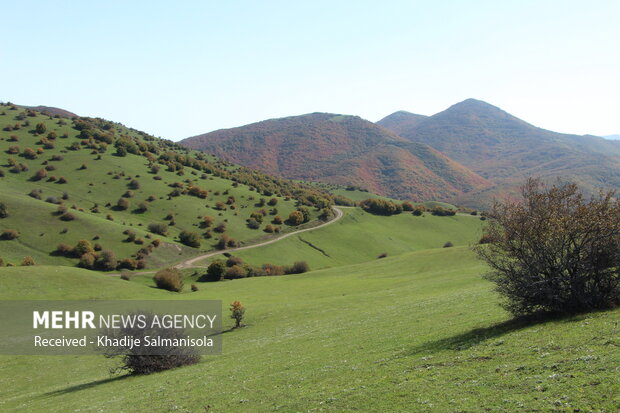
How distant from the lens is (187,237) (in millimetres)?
107312

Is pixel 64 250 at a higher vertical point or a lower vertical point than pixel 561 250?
lower

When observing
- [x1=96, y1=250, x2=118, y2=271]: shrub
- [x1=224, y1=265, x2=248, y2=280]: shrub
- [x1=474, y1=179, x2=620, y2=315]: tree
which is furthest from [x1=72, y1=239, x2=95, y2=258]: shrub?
[x1=474, y1=179, x2=620, y2=315]: tree

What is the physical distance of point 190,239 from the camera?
349 feet

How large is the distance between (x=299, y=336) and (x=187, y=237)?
79691 mm

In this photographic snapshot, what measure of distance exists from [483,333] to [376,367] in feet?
20.7

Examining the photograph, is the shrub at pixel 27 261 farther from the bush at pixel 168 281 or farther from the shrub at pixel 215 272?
the shrub at pixel 215 272

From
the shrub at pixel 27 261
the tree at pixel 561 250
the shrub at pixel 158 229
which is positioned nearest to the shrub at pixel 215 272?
the shrub at pixel 27 261

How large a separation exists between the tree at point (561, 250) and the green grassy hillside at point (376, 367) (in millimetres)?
1691

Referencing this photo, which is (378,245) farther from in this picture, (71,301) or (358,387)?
(358,387)

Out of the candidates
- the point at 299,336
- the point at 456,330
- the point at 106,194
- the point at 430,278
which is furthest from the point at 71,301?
the point at 106,194

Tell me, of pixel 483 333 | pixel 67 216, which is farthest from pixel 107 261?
pixel 483 333

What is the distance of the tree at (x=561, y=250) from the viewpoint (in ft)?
68.6

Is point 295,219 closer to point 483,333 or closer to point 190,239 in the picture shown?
point 190,239

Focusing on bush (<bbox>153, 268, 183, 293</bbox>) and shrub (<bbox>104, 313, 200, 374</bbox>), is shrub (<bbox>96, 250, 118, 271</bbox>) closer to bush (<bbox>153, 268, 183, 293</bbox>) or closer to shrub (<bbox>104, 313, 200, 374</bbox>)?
bush (<bbox>153, 268, 183, 293</bbox>)
